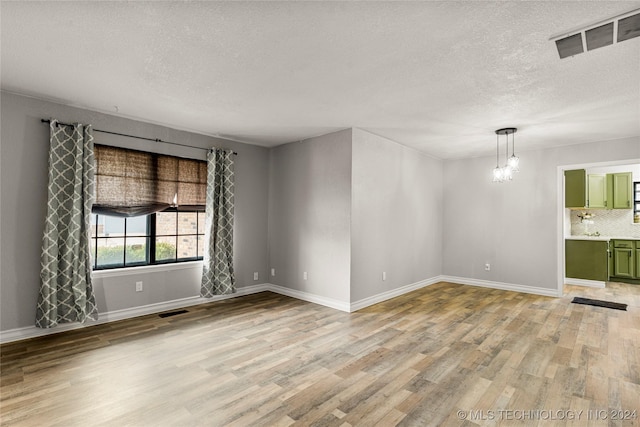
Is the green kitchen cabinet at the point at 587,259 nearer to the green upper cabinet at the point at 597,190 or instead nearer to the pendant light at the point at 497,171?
the green upper cabinet at the point at 597,190

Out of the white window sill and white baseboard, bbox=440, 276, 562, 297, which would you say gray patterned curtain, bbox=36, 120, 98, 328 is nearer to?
the white window sill

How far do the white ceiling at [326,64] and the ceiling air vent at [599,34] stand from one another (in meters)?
0.09

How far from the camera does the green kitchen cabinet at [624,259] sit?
263 inches

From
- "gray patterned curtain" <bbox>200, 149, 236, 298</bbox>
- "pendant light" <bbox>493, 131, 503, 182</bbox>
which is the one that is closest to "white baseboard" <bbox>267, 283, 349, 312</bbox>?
"gray patterned curtain" <bbox>200, 149, 236, 298</bbox>

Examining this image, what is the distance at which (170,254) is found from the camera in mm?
4672

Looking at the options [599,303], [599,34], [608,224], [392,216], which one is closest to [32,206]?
[392,216]

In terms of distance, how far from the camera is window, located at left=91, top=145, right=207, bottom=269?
13.2 ft

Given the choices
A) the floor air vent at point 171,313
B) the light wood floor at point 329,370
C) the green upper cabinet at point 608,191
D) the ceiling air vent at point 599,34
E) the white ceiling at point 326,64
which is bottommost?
the light wood floor at point 329,370

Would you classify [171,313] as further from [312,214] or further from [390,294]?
[390,294]

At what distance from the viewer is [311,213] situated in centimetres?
514

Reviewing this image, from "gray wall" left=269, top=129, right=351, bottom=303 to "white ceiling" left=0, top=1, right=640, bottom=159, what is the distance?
0.70m

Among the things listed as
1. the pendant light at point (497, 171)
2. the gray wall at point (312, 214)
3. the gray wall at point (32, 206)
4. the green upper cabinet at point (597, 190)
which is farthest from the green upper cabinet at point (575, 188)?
the gray wall at point (32, 206)

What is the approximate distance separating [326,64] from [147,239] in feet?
11.3

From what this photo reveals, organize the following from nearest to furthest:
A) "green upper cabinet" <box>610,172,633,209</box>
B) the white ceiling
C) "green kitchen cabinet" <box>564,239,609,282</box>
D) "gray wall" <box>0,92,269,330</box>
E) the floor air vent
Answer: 1. the white ceiling
2. "gray wall" <box>0,92,269,330</box>
3. the floor air vent
4. "green kitchen cabinet" <box>564,239,609,282</box>
5. "green upper cabinet" <box>610,172,633,209</box>
